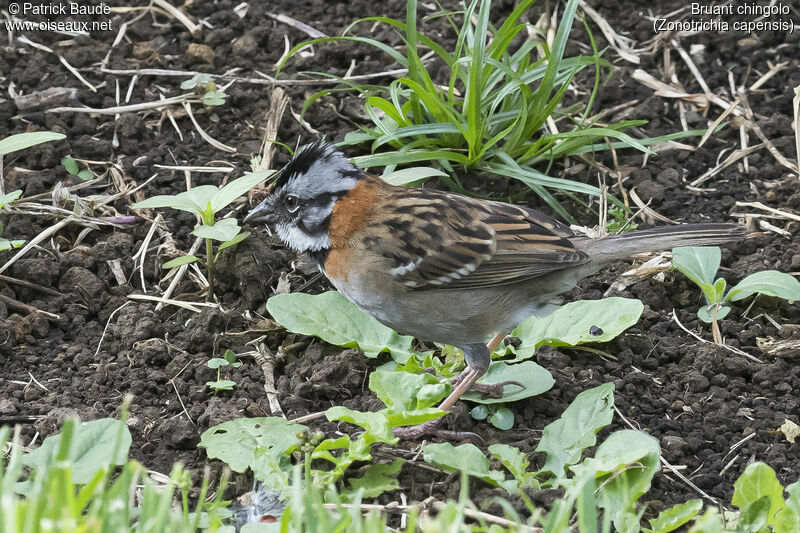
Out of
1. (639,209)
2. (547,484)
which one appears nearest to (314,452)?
(547,484)

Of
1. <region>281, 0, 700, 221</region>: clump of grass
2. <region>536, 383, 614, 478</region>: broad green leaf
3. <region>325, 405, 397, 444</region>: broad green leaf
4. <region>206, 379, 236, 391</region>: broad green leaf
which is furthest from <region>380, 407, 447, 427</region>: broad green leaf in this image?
<region>281, 0, 700, 221</region>: clump of grass

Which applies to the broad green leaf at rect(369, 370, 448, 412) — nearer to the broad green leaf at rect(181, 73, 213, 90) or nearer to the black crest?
the black crest

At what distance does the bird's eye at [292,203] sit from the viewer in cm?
469

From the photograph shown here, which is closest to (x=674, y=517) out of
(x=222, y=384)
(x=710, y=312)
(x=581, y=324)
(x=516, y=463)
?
(x=516, y=463)

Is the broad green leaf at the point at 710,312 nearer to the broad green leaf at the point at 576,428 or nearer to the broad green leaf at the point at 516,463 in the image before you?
the broad green leaf at the point at 576,428

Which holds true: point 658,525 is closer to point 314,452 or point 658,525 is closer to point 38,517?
point 314,452

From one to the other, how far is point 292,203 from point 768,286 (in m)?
2.26

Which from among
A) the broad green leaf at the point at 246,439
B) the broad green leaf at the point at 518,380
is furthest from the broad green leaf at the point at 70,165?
the broad green leaf at the point at 518,380

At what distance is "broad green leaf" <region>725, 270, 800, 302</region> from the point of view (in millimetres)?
4512

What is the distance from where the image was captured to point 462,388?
4367 mm

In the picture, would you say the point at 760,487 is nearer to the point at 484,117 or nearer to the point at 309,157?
the point at 309,157

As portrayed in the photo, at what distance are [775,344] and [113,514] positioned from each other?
3.15 m

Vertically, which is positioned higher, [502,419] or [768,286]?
[768,286]

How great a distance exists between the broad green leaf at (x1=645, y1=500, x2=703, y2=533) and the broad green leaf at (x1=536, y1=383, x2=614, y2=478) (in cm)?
45
